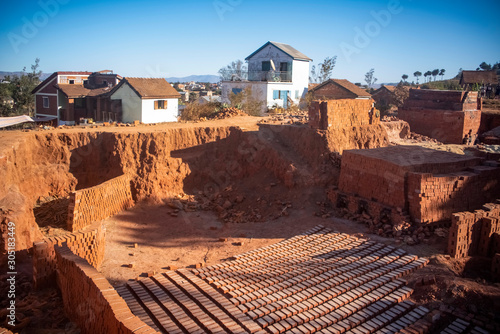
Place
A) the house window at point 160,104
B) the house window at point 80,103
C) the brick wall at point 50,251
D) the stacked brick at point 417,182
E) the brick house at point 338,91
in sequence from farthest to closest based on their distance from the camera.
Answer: the brick house at point 338,91 < the house window at point 80,103 < the house window at point 160,104 < the stacked brick at point 417,182 < the brick wall at point 50,251

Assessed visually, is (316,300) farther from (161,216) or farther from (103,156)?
(103,156)

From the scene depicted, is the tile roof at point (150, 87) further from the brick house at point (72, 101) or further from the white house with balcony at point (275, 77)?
the white house with balcony at point (275, 77)

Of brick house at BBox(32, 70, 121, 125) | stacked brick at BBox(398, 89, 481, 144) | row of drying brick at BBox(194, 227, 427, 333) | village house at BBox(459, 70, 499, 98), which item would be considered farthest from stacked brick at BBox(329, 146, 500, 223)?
village house at BBox(459, 70, 499, 98)

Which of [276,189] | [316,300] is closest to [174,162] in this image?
[276,189]

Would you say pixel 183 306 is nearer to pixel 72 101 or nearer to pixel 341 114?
pixel 341 114

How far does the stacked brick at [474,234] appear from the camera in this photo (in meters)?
9.63

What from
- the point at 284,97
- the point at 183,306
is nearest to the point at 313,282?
the point at 183,306

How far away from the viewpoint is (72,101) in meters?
26.0

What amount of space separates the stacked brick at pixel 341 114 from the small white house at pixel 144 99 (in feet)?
38.5

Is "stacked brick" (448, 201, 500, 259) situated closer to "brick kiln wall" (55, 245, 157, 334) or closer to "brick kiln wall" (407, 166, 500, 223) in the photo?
"brick kiln wall" (407, 166, 500, 223)

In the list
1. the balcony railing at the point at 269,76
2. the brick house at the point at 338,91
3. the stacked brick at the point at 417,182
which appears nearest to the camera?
the stacked brick at the point at 417,182

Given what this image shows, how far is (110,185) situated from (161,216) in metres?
1.89

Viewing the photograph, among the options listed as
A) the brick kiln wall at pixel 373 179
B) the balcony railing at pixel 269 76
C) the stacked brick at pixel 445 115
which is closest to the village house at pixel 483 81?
the stacked brick at pixel 445 115

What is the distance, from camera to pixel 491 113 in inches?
944
